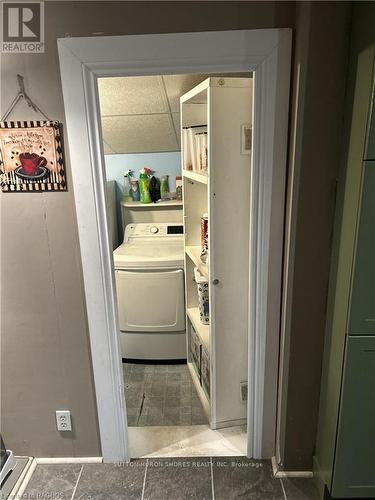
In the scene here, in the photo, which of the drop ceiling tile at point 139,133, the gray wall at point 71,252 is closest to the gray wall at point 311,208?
the gray wall at point 71,252

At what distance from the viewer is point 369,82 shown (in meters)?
0.97

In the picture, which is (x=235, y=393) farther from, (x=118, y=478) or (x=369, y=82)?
(x=369, y=82)

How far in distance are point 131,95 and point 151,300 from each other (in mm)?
1384

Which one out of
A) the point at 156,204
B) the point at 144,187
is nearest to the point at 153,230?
the point at 156,204

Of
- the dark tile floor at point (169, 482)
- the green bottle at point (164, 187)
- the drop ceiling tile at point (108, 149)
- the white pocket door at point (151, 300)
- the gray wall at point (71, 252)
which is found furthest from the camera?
the green bottle at point (164, 187)

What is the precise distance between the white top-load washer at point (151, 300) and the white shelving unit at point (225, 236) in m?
0.37

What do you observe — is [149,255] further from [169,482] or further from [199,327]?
[169,482]

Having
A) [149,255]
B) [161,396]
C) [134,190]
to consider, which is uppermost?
[134,190]

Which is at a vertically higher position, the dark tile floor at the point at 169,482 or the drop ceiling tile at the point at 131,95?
the drop ceiling tile at the point at 131,95

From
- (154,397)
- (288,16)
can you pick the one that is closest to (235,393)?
(154,397)

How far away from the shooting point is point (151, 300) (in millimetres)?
2445

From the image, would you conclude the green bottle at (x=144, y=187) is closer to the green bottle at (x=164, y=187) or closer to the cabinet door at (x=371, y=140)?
the green bottle at (x=164, y=187)

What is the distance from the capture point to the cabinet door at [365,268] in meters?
1.04

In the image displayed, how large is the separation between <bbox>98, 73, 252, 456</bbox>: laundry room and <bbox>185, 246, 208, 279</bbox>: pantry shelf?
12mm
